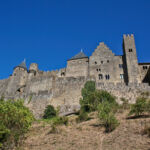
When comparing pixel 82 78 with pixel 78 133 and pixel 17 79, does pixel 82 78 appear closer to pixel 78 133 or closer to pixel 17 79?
pixel 78 133

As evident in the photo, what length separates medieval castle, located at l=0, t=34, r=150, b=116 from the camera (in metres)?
26.8

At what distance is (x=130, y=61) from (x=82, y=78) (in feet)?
32.6

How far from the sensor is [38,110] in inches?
1021

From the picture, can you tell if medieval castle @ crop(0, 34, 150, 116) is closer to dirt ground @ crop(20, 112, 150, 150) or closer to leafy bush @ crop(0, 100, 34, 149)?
dirt ground @ crop(20, 112, 150, 150)

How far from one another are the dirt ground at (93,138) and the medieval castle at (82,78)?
13280mm

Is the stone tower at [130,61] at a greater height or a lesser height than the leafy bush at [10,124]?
greater

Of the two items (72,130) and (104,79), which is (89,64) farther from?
(72,130)

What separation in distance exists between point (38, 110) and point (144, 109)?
1717 centimetres

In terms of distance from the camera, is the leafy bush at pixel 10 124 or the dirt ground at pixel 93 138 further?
the leafy bush at pixel 10 124

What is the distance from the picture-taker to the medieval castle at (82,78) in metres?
26.8

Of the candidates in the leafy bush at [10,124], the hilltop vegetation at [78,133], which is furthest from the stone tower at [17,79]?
the leafy bush at [10,124]

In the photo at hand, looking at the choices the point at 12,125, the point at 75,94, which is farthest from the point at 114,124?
the point at 75,94

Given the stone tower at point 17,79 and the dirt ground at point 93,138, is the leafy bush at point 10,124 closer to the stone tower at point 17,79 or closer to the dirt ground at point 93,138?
the dirt ground at point 93,138

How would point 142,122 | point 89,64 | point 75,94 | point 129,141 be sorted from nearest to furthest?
1. point 129,141
2. point 142,122
3. point 75,94
4. point 89,64
